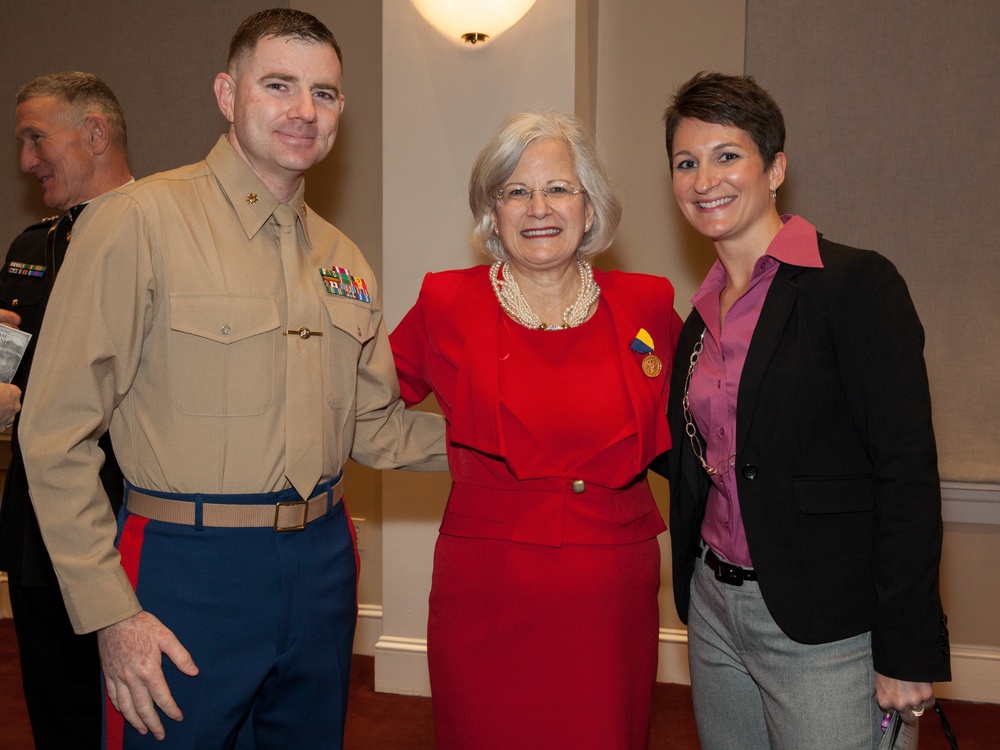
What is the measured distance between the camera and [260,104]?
5.70 feet

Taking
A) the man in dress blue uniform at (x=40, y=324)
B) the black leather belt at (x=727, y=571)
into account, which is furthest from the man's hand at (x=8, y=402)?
the black leather belt at (x=727, y=571)

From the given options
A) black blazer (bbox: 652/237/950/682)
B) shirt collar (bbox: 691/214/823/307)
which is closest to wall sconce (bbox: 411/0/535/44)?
shirt collar (bbox: 691/214/823/307)

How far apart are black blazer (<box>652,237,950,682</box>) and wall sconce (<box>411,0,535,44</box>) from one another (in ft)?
5.99

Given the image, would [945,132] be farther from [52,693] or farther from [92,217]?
[52,693]

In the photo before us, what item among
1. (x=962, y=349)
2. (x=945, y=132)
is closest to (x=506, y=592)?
(x=962, y=349)

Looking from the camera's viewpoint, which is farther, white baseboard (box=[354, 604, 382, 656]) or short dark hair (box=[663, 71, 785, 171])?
white baseboard (box=[354, 604, 382, 656])

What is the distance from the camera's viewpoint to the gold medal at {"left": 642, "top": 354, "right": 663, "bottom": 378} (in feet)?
6.84

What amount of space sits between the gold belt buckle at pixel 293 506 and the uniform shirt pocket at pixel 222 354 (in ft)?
0.61

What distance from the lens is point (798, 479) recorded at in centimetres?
168

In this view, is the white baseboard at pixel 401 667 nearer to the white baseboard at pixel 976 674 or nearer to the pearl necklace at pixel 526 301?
the pearl necklace at pixel 526 301

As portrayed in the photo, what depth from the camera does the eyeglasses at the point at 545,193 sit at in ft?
6.95

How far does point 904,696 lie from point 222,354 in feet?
4.63

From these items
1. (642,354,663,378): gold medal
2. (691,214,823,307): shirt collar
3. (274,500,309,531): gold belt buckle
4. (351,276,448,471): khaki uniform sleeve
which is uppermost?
(691,214,823,307): shirt collar

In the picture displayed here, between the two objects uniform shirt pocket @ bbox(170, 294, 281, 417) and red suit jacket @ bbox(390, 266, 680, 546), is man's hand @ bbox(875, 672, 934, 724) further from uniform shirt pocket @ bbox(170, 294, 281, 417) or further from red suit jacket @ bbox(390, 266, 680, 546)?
uniform shirt pocket @ bbox(170, 294, 281, 417)
